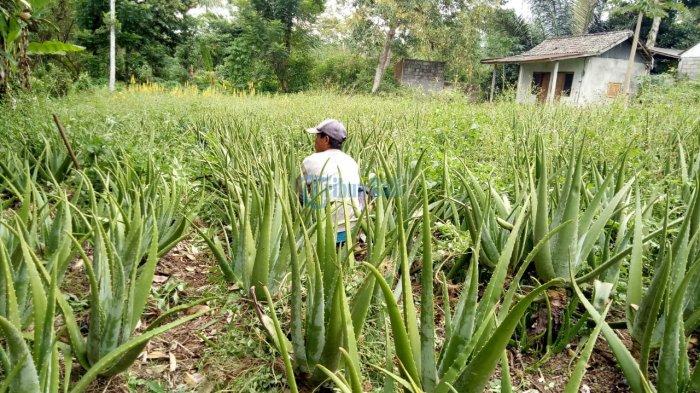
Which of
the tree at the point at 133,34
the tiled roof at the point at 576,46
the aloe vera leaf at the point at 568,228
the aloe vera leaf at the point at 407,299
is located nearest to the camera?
the aloe vera leaf at the point at 407,299

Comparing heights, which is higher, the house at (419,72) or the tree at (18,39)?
the house at (419,72)

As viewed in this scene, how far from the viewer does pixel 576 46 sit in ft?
62.0

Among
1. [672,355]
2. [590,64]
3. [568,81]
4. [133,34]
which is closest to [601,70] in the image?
[590,64]

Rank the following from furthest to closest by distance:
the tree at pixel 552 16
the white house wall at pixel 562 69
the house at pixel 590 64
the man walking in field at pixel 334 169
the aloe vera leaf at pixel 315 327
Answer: the tree at pixel 552 16 → the white house wall at pixel 562 69 → the house at pixel 590 64 → the man walking in field at pixel 334 169 → the aloe vera leaf at pixel 315 327

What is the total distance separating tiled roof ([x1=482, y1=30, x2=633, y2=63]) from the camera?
1711 cm

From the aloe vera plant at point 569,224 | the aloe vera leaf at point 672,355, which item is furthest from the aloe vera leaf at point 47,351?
the aloe vera plant at point 569,224

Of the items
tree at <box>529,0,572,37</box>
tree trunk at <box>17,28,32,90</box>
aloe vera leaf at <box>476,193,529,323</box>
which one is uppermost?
tree at <box>529,0,572,37</box>

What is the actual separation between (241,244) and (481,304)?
1128 mm

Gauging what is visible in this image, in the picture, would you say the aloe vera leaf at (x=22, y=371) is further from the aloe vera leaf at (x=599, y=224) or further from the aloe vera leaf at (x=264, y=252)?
the aloe vera leaf at (x=599, y=224)

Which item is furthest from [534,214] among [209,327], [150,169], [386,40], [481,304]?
[386,40]

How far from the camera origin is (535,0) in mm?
25797

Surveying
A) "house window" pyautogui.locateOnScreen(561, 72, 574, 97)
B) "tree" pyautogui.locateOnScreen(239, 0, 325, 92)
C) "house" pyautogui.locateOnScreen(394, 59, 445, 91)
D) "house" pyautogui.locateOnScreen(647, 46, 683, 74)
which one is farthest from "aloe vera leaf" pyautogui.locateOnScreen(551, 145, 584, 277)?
"house" pyautogui.locateOnScreen(647, 46, 683, 74)

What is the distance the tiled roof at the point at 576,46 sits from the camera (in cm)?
1711

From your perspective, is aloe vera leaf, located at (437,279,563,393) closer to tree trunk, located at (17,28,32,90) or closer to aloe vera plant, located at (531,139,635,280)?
aloe vera plant, located at (531,139,635,280)
